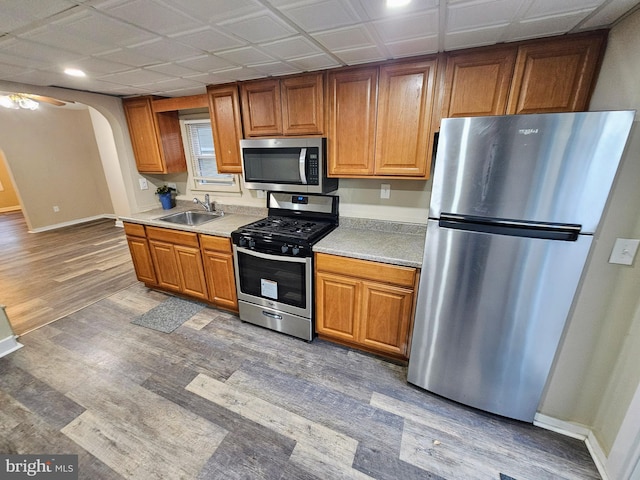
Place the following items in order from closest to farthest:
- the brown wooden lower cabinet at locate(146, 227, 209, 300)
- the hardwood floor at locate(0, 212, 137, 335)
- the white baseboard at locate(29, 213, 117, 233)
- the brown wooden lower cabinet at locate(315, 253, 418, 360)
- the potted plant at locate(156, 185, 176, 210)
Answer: the brown wooden lower cabinet at locate(315, 253, 418, 360) → the brown wooden lower cabinet at locate(146, 227, 209, 300) → the hardwood floor at locate(0, 212, 137, 335) → the potted plant at locate(156, 185, 176, 210) → the white baseboard at locate(29, 213, 117, 233)

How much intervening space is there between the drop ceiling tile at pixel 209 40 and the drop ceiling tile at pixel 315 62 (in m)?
0.44

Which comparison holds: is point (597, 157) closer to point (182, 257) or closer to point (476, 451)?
point (476, 451)

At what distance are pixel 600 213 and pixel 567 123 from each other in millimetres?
446

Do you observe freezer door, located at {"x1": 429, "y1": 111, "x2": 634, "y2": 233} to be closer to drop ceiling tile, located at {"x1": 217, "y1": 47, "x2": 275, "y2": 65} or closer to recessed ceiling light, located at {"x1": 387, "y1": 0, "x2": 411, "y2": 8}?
recessed ceiling light, located at {"x1": 387, "y1": 0, "x2": 411, "y2": 8}

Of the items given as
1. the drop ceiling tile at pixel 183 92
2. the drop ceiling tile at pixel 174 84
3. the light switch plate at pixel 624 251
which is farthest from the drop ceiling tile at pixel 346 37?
the light switch plate at pixel 624 251

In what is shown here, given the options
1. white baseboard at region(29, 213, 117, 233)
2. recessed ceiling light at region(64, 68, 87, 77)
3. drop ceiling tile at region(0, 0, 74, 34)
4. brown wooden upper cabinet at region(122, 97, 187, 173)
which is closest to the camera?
drop ceiling tile at region(0, 0, 74, 34)

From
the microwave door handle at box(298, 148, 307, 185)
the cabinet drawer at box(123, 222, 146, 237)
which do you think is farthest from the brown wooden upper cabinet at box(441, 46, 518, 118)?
the cabinet drawer at box(123, 222, 146, 237)

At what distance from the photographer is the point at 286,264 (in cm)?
221

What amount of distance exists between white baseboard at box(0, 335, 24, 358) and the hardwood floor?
0.85 feet

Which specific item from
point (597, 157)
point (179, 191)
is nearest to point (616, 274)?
point (597, 157)

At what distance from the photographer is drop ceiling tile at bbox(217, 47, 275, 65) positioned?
1672mm

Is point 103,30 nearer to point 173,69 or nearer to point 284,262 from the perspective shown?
point 173,69

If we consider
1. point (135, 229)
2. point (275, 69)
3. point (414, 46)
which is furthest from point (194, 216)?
point (414, 46)

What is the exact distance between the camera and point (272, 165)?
7.61 ft
